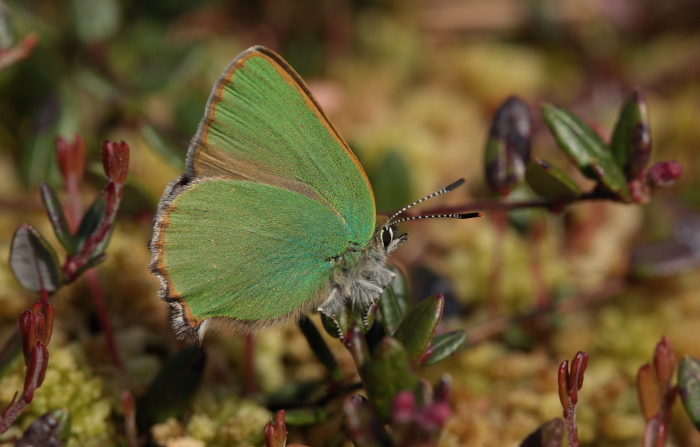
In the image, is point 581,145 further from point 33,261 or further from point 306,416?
point 33,261

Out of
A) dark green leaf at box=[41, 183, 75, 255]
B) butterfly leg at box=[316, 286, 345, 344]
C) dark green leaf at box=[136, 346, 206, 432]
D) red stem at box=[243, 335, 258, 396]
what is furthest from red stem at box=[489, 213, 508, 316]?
dark green leaf at box=[41, 183, 75, 255]

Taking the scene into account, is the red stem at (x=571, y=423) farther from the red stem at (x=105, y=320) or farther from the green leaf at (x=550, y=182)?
the red stem at (x=105, y=320)

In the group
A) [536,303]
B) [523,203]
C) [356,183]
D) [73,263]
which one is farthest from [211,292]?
[536,303]

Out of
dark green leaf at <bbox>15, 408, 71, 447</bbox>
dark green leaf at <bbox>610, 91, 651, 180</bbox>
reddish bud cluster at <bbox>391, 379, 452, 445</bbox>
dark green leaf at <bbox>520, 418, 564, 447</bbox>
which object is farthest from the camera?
dark green leaf at <bbox>610, 91, 651, 180</bbox>

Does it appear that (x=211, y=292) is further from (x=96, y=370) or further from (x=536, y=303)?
(x=536, y=303)

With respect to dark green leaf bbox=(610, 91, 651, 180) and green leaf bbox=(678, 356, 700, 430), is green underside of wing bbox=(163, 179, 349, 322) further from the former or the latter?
green leaf bbox=(678, 356, 700, 430)

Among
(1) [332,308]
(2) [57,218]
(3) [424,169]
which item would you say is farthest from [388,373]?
(3) [424,169]

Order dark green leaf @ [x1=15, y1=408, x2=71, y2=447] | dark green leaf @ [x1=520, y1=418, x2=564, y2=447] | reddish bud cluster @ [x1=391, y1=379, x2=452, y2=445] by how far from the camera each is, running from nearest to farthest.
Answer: reddish bud cluster @ [x1=391, y1=379, x2=452, y2=445]
dark green leaf @ [x1=520, y1=418, x2=564, y2=447]
dark green leaf @ [x1=15, y1=408, x2=71, y2=447]
